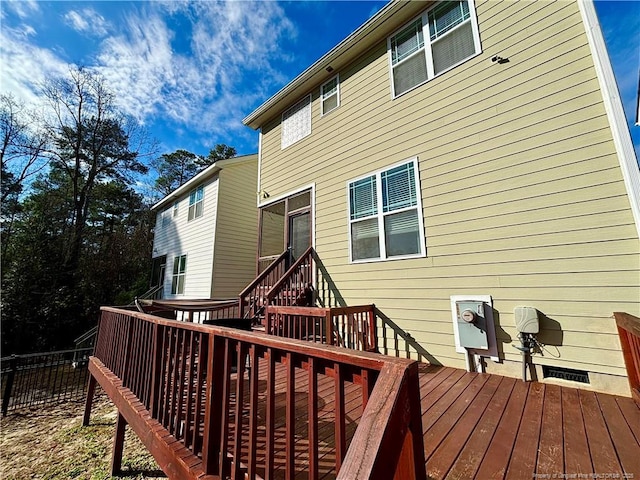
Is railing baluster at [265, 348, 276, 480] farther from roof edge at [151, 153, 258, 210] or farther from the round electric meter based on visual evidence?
roof edge at [151, 153, 258, 210]

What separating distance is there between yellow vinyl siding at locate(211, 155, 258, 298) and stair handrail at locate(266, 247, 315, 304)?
16.7ft

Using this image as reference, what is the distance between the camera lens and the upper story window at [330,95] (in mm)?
6031

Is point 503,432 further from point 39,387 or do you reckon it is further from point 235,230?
point 39,387

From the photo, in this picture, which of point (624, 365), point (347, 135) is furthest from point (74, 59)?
point (624, 365)

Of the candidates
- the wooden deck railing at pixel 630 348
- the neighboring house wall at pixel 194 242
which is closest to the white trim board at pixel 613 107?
the wooden deck railing at pixel 630 348

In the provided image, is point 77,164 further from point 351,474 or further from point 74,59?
point 351,474

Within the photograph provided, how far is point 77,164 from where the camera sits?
15.2 m

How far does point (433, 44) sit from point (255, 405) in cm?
562

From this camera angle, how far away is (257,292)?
221 inches

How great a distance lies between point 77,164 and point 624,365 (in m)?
21.4

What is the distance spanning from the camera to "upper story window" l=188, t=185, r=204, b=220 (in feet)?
36.6

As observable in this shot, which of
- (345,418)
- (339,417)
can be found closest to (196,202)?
(345,418)

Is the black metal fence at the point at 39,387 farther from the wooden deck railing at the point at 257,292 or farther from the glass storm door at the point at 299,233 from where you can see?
the glass storm door at the point at 299,233

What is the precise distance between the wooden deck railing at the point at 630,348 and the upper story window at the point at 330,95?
555cm
